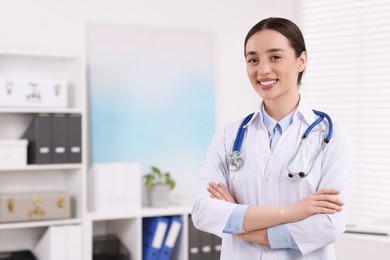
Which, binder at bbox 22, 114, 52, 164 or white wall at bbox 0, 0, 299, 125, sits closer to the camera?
binder at bbox 22, 114, 52, 164

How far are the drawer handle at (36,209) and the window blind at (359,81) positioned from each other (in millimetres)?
1913

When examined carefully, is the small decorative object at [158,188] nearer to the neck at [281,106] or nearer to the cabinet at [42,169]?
the cabinet at [42,169]

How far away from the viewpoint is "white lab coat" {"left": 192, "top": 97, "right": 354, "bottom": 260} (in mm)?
1627

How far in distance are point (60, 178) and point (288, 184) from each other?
219 cm

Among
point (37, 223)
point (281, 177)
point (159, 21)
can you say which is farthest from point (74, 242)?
point (281, 177)

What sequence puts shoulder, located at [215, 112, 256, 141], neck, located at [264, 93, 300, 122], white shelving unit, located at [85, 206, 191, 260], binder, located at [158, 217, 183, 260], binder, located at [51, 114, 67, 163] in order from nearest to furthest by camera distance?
neck, located at [264, 93, 300, 122] → shoulder, located at [215, 112, 256, 141] → binder, located at [51, 114, 67, 163] → white shelving unit, located at [85, 206, 191, 260] → binder, located at [158, 217, 183, 260]

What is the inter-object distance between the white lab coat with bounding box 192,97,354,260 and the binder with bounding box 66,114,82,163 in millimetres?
1637

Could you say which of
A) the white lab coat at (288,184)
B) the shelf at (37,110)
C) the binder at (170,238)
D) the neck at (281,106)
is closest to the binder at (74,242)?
the binder at (170,238)

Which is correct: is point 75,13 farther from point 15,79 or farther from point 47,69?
point 15,79

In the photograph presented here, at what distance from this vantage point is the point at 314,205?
→ 1.60 metres

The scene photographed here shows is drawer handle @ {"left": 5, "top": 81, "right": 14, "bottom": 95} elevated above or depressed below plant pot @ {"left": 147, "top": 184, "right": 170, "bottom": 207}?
above

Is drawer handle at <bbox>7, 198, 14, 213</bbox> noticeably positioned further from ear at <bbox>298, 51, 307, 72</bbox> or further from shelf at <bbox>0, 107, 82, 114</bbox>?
ear at <bbox>298, 51, 307, 72</bbox>

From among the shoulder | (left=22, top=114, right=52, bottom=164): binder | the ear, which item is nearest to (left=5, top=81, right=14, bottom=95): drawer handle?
(left=22, top=114, right=52, bottom=164): binder

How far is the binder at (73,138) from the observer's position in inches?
128
